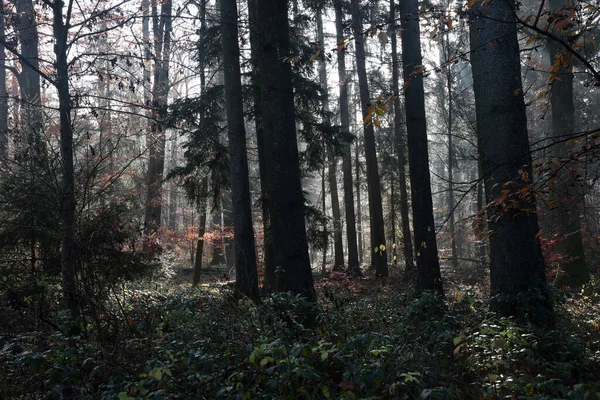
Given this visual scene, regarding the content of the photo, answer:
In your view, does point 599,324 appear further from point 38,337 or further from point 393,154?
point 393,154

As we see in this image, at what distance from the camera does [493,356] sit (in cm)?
453

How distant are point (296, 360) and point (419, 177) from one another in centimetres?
735

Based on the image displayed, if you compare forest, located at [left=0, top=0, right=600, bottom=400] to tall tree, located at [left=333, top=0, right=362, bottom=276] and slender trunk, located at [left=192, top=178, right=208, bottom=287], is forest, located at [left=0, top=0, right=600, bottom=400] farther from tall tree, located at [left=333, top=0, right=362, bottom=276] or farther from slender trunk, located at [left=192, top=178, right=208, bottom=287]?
tall tree, located at [left=333, top=0, right=362, bottom=276]

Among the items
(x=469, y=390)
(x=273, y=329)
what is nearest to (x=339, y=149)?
(x=273, y=329)

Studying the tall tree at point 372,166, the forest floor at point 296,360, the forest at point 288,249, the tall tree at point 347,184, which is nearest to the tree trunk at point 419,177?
the forest at point 288,249

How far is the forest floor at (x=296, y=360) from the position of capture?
3.83 meters

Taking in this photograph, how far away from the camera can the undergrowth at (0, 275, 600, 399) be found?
3.82m

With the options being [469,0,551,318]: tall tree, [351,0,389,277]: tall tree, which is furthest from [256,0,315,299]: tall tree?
[351,0,389,277]: tall tree

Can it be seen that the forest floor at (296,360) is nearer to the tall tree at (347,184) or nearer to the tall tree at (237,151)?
the tall tree at (237,151)

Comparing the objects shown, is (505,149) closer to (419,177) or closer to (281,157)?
(281,157)

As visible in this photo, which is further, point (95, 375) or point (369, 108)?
point (95, 375)

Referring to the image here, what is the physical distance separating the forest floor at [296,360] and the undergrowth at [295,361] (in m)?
0.01

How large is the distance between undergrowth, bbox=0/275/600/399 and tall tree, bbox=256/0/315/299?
36.0 inches

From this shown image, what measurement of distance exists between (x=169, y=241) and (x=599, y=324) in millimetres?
15827
